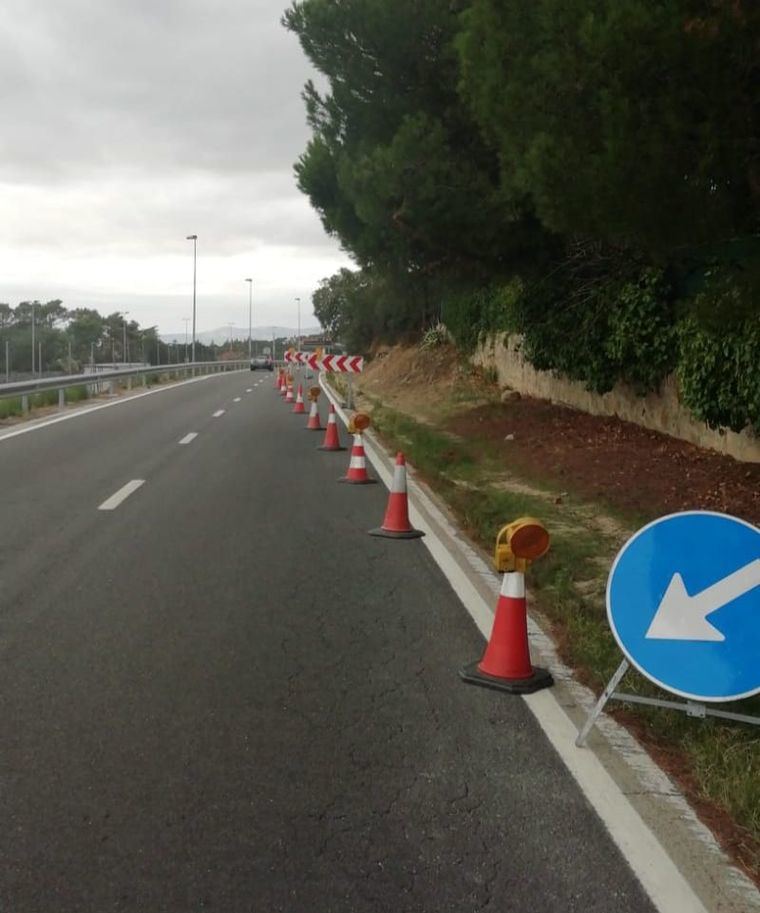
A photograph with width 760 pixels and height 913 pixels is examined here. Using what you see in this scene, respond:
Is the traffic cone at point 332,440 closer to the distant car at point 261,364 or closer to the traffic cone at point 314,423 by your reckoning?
the traffic cone at point 314,423

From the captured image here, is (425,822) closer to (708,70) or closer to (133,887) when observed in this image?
(133,887)

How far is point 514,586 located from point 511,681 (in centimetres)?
47

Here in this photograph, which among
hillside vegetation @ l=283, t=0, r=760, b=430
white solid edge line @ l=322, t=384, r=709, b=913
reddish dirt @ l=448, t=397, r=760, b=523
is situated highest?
hillside vegetation @ l=283, t=0, r=760, b=430

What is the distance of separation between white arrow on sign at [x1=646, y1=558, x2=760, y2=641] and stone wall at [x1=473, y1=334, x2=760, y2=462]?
737 centimetres

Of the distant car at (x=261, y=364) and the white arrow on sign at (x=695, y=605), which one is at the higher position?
the white arrow on sign at (x=695, y=605)

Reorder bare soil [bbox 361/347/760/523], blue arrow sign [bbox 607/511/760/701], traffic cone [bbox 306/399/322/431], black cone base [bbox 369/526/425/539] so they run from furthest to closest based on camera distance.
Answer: traffic cone [bbox 306/399/322/431], bare soil [bbox 361/347/760/523], black cone base [bbox 369/526/425/539], blue arrow sign [bbox 607/511/760/701]

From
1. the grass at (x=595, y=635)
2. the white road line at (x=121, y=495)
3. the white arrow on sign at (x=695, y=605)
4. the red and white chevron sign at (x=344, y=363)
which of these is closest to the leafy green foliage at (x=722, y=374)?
the grass at (x=595, y=635)

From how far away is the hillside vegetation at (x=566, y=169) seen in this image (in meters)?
7.59

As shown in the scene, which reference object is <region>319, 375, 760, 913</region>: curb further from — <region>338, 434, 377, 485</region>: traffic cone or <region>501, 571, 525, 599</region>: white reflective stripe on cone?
<region>338, 434, 377, 485</region>: traffic cone

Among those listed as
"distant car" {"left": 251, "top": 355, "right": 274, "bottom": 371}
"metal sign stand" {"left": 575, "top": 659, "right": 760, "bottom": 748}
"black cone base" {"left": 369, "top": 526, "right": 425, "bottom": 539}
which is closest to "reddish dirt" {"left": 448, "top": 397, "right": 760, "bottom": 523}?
"black cone base" {"left": 369, "top": 526, "right": 425, "bottom": 539}

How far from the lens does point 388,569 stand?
24.7 feet

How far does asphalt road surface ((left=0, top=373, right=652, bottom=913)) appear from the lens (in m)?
3.11

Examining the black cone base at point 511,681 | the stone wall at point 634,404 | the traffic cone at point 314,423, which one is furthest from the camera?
the traffic cone at point 314,423

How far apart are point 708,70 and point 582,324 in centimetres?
819
